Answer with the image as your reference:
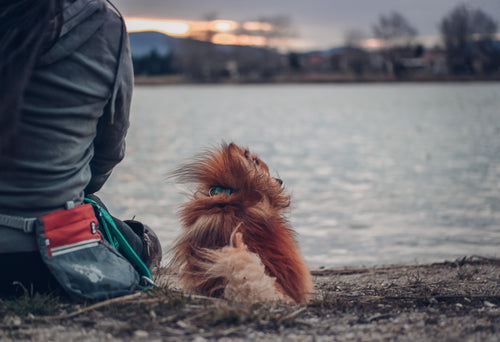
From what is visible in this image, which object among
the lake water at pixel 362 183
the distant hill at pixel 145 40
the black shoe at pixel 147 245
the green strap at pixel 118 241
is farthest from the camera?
the lake water at pixel 362 183

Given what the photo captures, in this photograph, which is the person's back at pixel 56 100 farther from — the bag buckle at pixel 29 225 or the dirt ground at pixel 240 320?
the dirt ground at pixel 240 320

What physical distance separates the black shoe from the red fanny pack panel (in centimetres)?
57

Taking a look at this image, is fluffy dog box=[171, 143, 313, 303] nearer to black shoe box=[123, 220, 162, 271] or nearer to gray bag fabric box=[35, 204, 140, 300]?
black shoe box=[123, 220, 162, 271]

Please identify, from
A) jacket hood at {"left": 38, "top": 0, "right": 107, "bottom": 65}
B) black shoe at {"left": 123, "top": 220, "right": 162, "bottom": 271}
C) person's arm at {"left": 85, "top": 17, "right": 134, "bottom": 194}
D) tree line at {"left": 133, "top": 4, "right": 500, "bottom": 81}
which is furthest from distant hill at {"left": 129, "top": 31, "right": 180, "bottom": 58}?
tree line at {"left": 133, "top": 4, "right": 500, "bottom": 81}

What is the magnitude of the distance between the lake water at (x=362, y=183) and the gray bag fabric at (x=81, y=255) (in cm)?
135

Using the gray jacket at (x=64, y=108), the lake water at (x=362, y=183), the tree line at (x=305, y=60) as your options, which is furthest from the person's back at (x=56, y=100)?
the tree line at (x=305, y=60)

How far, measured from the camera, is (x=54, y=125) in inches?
82.7

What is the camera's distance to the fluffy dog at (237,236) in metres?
2.61

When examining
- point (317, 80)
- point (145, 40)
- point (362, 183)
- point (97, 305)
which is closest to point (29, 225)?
point (97, 305)

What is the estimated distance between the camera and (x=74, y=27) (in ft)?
6.83

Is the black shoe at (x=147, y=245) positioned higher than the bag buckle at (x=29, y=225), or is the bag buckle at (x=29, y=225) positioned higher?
the bag buckle at (x=29, y=225)

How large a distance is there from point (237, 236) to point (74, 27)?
1.27m

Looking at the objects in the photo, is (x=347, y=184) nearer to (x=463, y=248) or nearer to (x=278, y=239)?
(x=463, y=248)

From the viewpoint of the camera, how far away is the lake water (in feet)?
19.4
